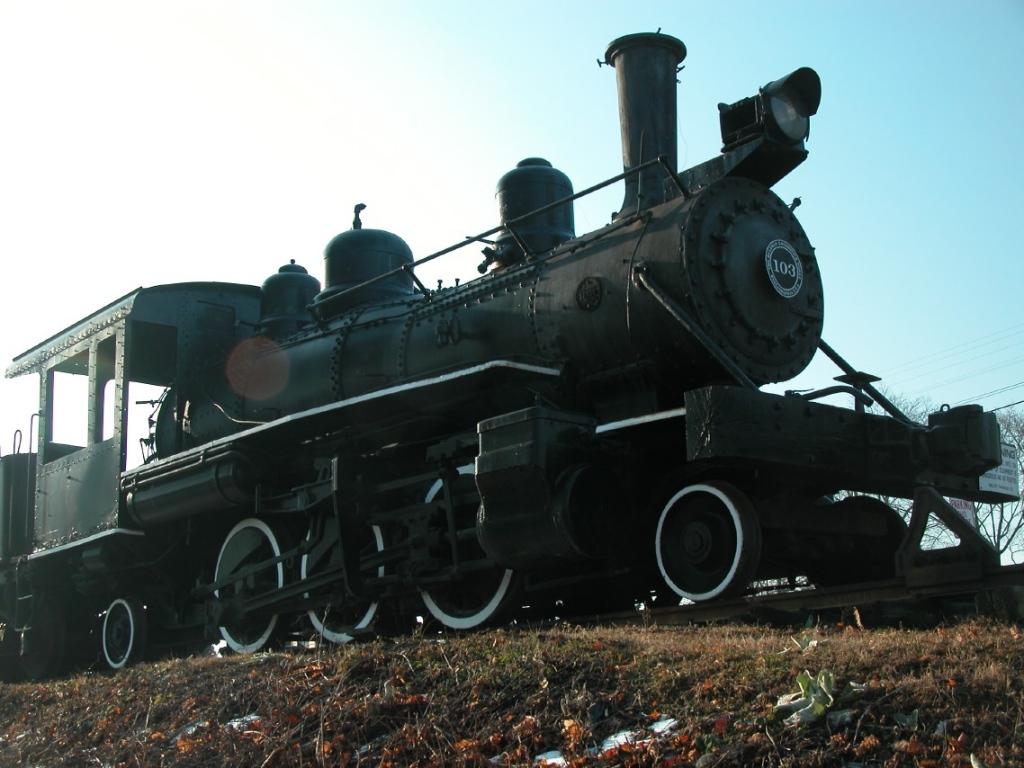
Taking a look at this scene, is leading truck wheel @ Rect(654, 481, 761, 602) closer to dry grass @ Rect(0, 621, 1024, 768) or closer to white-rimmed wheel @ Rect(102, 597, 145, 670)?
dry grass @ Rect(0, 621, 1024, 768)

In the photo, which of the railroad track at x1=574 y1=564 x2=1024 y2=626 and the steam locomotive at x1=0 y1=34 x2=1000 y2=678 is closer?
the railroad track at x1=574 y1=564 x2=1024 y2=626

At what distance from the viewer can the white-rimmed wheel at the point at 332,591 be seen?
8492 millimetres

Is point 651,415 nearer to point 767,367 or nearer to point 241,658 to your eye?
point 767,367

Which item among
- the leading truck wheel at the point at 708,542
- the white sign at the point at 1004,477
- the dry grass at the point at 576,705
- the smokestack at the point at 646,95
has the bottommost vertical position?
the dry grass at the point at 576,705

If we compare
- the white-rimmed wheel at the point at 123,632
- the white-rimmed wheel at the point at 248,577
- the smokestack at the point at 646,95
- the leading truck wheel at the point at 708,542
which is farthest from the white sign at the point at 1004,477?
the white-rimmed wheel at the point at 123,632

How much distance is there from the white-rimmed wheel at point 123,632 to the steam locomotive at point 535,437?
32 millimetres

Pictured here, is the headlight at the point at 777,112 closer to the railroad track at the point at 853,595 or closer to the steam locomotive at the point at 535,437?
the steam locomotive at the point at 535,437

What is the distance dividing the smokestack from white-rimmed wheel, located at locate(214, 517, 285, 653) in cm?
422

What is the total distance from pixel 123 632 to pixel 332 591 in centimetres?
335

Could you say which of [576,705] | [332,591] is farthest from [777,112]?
[332,591]

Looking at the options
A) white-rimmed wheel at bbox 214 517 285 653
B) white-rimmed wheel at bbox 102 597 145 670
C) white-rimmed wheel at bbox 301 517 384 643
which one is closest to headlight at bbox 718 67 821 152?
white-rimmed wheel at bbox 301 517 384 643

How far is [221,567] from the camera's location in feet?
32.3

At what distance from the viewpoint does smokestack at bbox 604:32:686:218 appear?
8344 mm

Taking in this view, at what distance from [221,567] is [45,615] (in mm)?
2960
